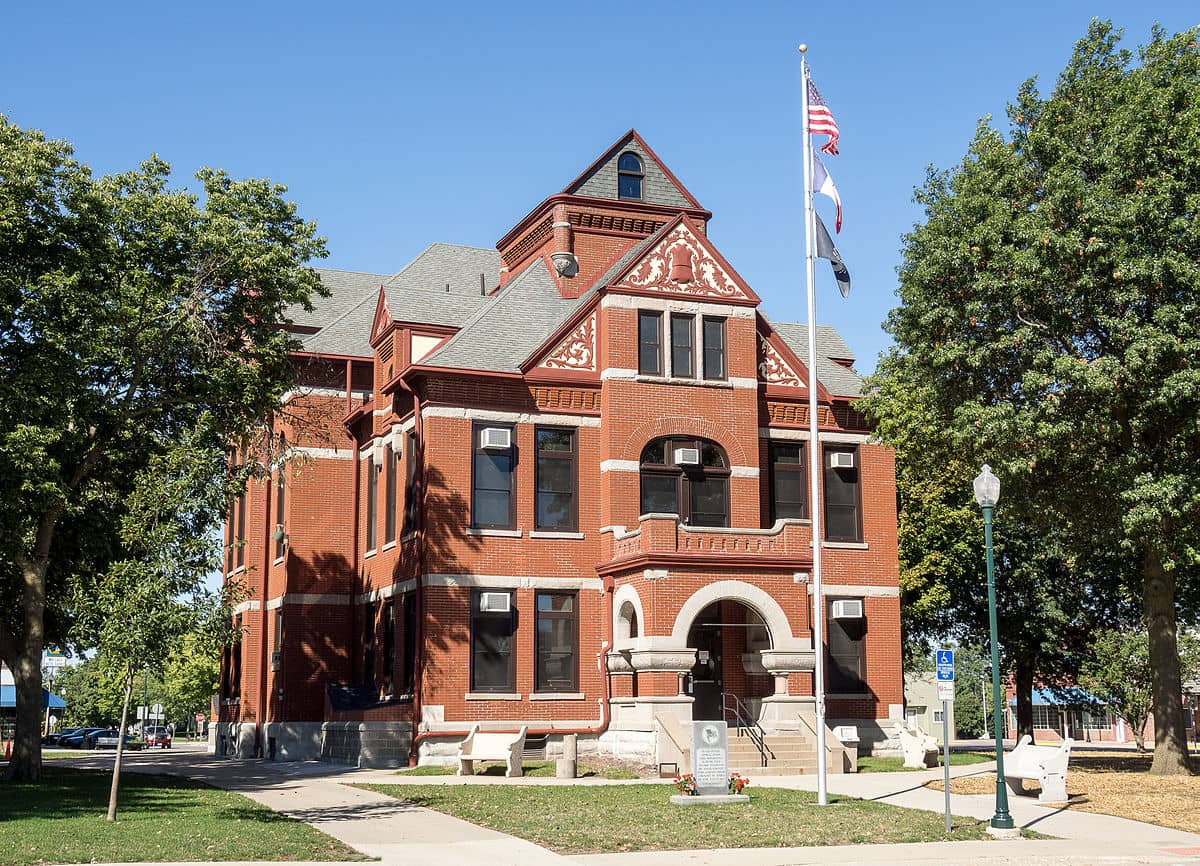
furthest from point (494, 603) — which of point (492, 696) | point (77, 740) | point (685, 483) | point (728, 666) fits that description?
point (77, 740)

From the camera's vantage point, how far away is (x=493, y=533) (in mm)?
30328

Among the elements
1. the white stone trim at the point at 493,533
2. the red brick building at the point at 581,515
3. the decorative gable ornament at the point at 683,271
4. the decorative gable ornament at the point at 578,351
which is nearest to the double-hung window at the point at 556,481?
the red brick building at the point at 581,515

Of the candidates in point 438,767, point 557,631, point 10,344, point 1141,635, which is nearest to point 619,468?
point 557,631

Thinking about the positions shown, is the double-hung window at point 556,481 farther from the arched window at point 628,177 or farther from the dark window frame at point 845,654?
the arched window at point 628,177

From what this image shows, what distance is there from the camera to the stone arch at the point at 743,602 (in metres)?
27.8

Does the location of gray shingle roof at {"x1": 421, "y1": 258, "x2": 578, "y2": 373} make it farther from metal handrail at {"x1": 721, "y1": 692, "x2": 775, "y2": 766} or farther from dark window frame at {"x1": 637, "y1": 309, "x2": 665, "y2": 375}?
metal handrail at {"x1": 721, "y1": 692, "x2": 775, "y2": 766}

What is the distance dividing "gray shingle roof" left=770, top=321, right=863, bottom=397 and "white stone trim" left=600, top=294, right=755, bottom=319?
235 cm

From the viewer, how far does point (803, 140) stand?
75.7ft

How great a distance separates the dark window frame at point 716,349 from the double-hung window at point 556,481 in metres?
3.95

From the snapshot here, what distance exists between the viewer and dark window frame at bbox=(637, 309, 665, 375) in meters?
31.8

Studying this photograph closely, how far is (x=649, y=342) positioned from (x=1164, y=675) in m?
14.1

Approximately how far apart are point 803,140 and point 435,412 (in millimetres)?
11680

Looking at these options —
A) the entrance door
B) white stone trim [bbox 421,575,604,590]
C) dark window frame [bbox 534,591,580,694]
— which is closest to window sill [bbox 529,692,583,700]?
dark window frame [bbox 534,591,580,694]

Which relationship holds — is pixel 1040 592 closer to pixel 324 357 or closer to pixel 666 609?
pixel 666 609
